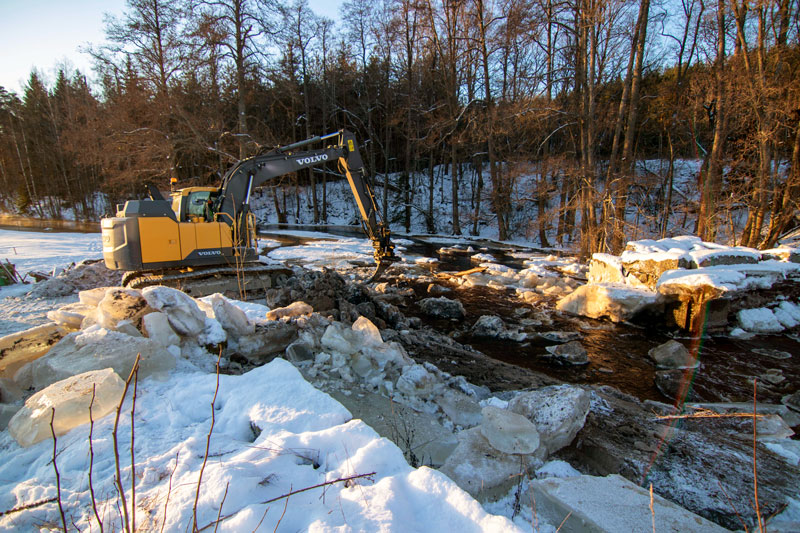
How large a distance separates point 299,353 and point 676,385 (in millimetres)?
4629

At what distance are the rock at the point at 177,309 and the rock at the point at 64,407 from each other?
125 cm

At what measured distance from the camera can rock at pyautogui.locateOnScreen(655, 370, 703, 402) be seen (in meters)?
4.50

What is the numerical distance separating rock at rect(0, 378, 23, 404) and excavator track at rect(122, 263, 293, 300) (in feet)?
13.6

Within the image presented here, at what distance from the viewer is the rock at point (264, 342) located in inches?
156

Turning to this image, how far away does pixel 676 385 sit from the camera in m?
4.68

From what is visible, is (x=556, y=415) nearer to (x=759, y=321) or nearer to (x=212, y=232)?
(x=759, y=321)

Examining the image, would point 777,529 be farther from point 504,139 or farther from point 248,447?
point 504,139

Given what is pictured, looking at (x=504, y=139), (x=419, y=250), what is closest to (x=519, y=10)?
(x=504, y=139)

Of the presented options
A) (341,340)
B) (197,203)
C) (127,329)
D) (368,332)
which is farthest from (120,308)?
(197,203)

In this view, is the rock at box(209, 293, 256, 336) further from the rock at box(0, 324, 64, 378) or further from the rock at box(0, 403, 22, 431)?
the rock at box(0, 403, 22, 431)

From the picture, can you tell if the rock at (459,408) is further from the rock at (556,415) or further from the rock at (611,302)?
the rock at (611,302)

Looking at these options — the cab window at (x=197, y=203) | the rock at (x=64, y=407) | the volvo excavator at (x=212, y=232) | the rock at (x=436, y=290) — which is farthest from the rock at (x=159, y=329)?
the rock at (x=436, y=290)

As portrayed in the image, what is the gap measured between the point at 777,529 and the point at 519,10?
1713 centimetres

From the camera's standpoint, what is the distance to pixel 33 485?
180 centimetres
